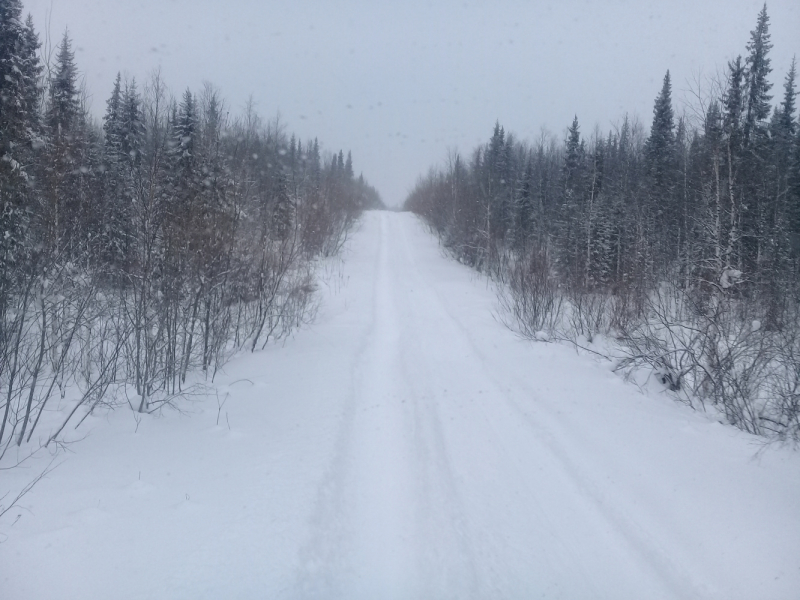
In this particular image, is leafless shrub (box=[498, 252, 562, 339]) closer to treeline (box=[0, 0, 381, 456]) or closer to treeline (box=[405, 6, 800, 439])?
treeline (box=[405, 6, 800, 439])

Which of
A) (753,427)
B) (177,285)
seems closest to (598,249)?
(753,427)

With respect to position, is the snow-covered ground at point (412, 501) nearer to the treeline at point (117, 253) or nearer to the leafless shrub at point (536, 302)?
the treeline at point (117, 253)

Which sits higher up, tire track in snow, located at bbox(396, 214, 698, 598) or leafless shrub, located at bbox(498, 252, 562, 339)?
leafless shrub, located at bbox(498, 252, 562, 339)

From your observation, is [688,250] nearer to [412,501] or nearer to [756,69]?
[756,69]

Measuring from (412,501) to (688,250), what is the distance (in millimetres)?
15652

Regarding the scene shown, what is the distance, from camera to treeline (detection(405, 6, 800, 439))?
27.7ft

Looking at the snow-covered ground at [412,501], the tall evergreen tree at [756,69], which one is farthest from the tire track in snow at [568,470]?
the tall evergreen tree at [756,69]

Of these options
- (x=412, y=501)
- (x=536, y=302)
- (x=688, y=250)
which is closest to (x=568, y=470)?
(x=412, y=501)

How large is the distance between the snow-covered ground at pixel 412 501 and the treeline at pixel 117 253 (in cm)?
123

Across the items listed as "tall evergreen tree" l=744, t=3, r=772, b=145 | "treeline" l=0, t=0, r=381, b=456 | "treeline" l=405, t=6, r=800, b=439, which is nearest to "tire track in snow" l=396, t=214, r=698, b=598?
"treeline" l=405, t=6, r=800, b=439

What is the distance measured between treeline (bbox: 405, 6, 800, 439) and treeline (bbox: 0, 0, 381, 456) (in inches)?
301

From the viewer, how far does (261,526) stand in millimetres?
4559

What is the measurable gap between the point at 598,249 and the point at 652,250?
811cm

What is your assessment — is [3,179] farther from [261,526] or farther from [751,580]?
[751,580]
